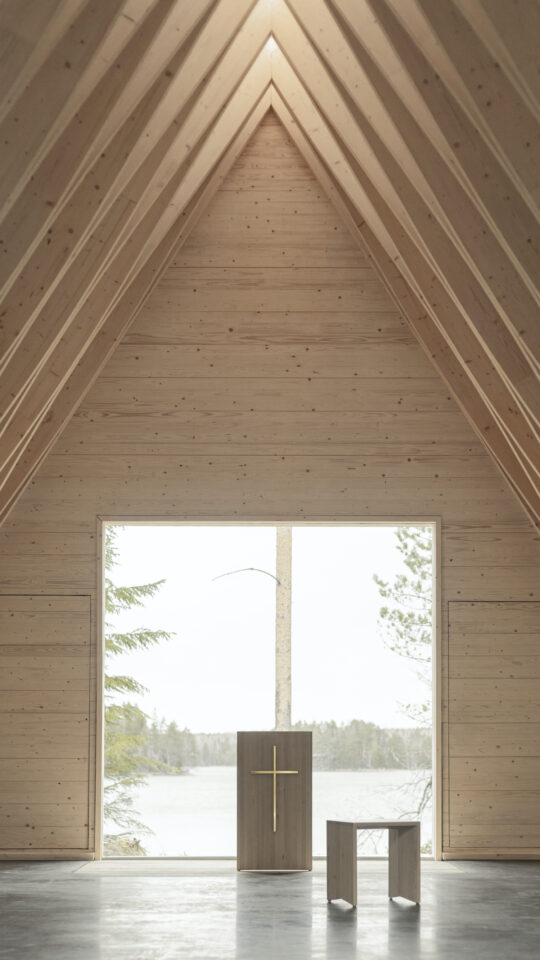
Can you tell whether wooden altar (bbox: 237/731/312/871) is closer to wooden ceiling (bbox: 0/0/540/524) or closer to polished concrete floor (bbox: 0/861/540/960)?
polished concrete floor (bbox: 0/861/540/960)

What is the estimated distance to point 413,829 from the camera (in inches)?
259

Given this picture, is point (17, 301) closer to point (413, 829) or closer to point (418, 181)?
point (418, 181)

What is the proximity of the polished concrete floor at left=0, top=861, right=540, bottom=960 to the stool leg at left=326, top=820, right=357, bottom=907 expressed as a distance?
8cm

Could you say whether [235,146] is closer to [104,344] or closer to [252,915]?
Result: [104,344]

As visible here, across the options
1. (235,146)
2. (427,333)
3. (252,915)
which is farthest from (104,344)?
(252,915)

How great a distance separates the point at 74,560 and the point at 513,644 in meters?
3.19

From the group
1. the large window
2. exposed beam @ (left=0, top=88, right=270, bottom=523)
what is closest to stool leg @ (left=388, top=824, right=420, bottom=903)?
exposed beam @ (left=0, top=88, right=270, bottom=523)

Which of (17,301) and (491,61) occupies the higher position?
(491,61)

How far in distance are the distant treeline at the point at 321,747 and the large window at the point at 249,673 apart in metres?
0.01

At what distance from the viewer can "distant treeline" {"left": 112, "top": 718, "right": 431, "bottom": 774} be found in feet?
39.0

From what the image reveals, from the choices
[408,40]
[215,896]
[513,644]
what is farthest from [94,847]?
[408,40]

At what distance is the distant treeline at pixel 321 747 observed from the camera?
11891 mm

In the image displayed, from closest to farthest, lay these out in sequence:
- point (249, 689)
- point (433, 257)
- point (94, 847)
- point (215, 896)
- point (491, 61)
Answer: point (491, 61) → point (433, 257) → point (215, 896) → point (94, 847) → point (249, 689)

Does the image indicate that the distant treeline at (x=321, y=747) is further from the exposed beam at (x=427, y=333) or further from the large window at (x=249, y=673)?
the exposed beam at (x=427, y=333)
